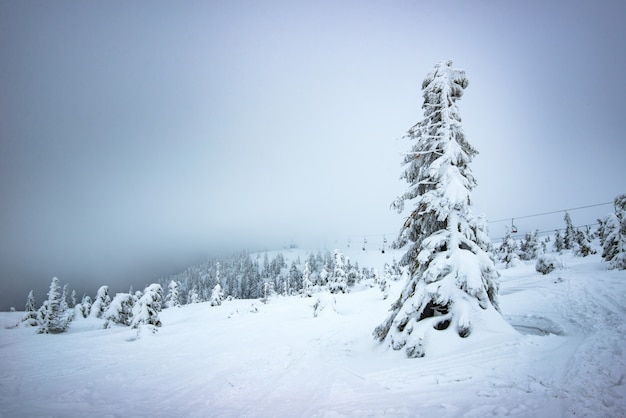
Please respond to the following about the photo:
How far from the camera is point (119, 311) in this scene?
2695 cm

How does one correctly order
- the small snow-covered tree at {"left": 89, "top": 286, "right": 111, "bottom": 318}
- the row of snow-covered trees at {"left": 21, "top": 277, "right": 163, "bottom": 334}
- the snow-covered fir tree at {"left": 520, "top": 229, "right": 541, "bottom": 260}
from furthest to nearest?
the snow-covered fir tree at {"left": 520, "top": 229, "right": 541, "bottom": 260} → the small snow-covered tree at {"left": 89, "top": 286, "right": 111, "bottom": 318} → the row of snow-covered trees at {"left": 21, "top": 277, "right": 163, "bottom": 334}

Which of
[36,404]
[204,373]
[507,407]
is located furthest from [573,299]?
[36,404]

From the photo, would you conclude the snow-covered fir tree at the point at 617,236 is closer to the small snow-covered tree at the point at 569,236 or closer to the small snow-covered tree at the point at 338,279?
the small snow-covered tree at the point at 338,279

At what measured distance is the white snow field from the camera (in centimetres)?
456

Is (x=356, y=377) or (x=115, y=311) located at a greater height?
(x=356, y=377)

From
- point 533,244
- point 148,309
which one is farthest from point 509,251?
point 148,309

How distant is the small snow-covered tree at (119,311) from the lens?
1048 inches

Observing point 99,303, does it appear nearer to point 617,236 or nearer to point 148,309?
point 148,309

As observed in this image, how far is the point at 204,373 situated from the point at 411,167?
39.0 ft

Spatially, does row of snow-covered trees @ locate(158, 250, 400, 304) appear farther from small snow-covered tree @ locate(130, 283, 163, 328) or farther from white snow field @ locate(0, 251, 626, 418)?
white snow field @ locate(0, 251, 626, 418)

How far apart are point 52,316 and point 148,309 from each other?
15.3 meters

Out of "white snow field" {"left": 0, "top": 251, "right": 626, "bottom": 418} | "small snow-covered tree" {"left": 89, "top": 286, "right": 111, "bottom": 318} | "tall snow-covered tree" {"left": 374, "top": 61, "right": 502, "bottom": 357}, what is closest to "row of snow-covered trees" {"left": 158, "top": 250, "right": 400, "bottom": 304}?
"small snow-covered tree" {"left": 89, "top": 286, "right": 111, "bottom": 318}

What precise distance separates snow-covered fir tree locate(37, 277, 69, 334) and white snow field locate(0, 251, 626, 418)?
16.5 m

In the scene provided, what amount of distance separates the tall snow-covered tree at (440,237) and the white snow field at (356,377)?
740 mm
